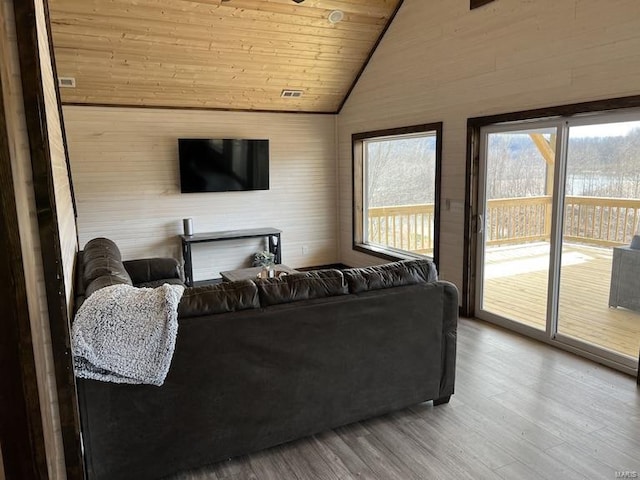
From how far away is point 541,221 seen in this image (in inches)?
156

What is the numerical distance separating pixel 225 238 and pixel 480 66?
3.53 metres

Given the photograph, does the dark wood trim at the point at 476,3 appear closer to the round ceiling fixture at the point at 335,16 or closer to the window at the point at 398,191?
the window at the point at 398,191

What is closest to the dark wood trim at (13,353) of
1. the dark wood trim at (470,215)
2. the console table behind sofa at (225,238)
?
the dark wood trim at (470,215)

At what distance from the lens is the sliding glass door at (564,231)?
3.36m

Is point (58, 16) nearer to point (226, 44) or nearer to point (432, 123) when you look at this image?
point (226, 44)

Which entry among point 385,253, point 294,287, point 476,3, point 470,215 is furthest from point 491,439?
point 476,3

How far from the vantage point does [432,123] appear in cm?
488

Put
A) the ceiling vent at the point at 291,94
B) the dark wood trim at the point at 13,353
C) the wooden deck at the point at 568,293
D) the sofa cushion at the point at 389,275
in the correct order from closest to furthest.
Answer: the dark wood trim at the point at 13,353, the sofa cushion at the point at 389,275, the wooden deck at the point at 568,293, the ceiling vent at the point at 291,94

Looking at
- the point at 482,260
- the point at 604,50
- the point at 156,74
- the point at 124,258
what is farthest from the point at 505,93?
the point at 124,258

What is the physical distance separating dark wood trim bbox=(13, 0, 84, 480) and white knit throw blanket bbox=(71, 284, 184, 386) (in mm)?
133

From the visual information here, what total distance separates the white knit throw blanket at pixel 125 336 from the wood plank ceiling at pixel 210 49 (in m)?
3.34

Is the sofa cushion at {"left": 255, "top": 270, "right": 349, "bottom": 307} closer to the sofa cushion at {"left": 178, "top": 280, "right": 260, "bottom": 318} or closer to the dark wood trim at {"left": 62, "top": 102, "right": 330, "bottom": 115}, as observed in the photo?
the sofa cushion at {"left": 178, "top": 280, "right": 260, "bottom": 318}

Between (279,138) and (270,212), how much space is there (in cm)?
106

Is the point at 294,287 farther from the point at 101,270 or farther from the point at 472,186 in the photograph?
the point at 472,186
